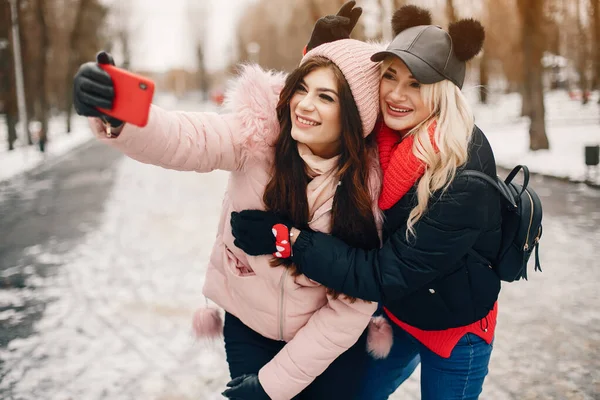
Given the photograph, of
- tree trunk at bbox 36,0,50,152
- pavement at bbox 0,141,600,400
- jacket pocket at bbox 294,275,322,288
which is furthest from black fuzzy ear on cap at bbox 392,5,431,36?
tree trunk at bbox 36,0,50,152

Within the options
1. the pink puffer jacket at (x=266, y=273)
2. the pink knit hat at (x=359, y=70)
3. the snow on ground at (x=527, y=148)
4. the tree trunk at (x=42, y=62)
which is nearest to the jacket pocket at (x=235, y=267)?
the pink puffer jacket at (x=266, y=273)

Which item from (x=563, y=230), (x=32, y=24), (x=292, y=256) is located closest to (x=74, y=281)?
(x=292, y=256)

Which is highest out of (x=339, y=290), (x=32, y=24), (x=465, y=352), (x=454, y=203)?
(x=32, y=24)

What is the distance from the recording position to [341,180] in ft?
6.27

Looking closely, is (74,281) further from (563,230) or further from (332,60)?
(563,230)

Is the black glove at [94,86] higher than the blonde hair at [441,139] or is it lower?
higher

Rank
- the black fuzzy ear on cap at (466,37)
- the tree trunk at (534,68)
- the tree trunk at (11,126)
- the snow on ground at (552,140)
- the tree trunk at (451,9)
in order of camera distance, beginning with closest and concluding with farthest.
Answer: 1. the black fuzzy ear on cap at (466,37)
2. the snow on ground at (552,140)
3. the tree trunk at (534,68)
4. the tree trunk at (451,9)
5. the tree trunk at (11,126)

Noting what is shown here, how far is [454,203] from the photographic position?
1709 mm

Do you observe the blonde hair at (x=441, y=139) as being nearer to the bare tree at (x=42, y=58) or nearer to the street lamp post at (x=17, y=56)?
the street lamp post at (x=17, y=56)

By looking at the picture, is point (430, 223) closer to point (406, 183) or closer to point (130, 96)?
point (406, 183)

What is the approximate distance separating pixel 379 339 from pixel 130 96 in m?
1.44

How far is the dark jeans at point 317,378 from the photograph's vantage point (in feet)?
6.90

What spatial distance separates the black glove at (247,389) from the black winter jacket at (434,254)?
1.70ft

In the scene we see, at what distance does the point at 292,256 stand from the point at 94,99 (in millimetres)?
A: 867
